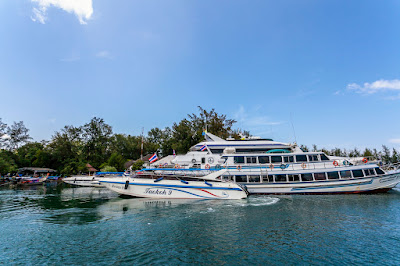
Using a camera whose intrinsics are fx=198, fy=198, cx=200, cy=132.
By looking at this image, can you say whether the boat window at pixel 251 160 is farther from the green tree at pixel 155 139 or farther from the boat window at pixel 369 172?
the green tree at pixel 155 139

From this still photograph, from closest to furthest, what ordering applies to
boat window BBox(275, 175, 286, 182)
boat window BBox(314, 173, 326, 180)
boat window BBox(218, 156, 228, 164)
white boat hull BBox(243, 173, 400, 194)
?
white boat hull BBox(243, 173, 400, 194), boat window BBox(314, 173, 326, 180), boat window BBox(275, 175, 286, 182), boat window BBox(218, 156, 228, 164)

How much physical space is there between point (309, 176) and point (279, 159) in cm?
386

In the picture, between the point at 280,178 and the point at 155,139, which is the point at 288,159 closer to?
the point at 280,178

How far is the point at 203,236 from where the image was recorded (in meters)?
9.93

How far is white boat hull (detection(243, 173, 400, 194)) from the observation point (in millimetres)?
23000

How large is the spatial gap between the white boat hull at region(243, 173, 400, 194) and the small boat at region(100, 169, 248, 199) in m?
4.91

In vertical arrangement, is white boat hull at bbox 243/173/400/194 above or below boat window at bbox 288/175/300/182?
below

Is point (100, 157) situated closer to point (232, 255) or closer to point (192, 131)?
point (192, 131)

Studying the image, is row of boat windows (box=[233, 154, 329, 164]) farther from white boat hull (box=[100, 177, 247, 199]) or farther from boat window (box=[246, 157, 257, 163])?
white boat hull (box=[100, 177, 247, 199])

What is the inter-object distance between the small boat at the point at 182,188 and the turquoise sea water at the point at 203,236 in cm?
410

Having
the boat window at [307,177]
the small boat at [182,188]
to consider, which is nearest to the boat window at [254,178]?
the small boat at [182,188]

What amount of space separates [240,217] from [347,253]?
6136mm

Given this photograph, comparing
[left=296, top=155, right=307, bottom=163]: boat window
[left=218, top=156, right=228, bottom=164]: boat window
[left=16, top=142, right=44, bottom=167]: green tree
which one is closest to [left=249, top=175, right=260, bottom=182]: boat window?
[left=218, top=156, right=228, bottom=164]: boat window

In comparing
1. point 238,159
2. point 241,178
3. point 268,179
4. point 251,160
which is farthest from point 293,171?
point 238,159
